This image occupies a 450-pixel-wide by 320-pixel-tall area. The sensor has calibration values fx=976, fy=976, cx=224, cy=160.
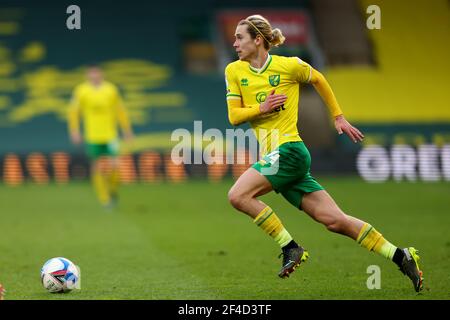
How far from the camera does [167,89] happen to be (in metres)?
26.4

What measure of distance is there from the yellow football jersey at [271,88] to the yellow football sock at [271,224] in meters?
0.56

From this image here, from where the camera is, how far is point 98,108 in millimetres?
18875

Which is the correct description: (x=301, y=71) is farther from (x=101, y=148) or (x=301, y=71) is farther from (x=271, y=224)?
Answer: (x=101, y=148)

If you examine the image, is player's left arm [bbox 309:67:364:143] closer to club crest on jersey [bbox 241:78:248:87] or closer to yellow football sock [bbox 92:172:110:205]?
club crest on jersey [bbox 241:78:248:87]

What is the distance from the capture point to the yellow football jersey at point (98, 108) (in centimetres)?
1864

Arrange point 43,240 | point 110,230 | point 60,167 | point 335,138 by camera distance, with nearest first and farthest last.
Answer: point 43,240, point 110,230, point 60,167, point 335,138

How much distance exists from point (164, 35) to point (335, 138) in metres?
5.92

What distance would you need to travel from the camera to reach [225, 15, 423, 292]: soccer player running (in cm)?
830

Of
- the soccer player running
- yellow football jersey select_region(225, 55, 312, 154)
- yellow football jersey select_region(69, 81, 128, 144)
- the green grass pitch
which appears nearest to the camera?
the soccer player running

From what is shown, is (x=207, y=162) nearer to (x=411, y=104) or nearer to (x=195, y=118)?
(x=195, y=118)

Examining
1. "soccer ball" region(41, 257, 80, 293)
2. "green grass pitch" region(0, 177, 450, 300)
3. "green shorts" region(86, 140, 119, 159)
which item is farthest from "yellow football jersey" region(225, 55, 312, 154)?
"green shorts" region(86, 140, 119, 159)

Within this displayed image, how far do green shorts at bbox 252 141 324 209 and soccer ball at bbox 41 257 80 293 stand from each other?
1.83 meters

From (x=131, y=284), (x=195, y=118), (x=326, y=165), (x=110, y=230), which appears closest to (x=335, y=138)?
(x=326, y=165)

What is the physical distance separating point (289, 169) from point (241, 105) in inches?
28.5
